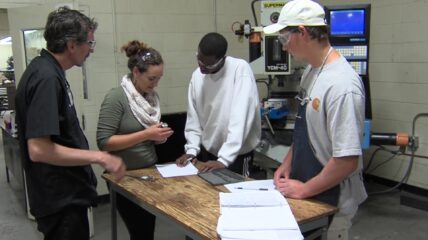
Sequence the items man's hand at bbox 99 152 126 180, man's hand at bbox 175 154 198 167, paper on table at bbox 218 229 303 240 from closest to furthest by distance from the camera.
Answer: paper on table at bbox 218 229 303 240, man's hand at bbox 99 152 126 180, man's hand at bbox 175 154 198 167

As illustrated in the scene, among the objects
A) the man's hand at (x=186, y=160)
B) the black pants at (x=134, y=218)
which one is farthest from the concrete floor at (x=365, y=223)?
the man's hand at (x=186, y=160)

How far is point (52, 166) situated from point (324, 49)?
114cm

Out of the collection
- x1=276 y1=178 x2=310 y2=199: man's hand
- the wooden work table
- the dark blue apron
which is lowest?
the wooden work table

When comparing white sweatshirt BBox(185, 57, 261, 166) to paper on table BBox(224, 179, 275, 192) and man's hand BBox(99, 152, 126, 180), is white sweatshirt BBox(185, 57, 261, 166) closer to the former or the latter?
paper on table BBox(224, 179, 275, 192)

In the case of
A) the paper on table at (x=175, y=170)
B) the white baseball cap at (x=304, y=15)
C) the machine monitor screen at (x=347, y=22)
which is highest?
the machine monitor screen at (x=347, y=22)

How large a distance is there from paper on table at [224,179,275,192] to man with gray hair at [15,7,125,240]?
507 mm

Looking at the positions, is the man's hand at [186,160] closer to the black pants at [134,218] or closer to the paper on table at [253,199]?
the black pants at [134,218]

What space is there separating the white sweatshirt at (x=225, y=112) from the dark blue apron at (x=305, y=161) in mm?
524

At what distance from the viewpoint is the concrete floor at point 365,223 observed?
3.23 m

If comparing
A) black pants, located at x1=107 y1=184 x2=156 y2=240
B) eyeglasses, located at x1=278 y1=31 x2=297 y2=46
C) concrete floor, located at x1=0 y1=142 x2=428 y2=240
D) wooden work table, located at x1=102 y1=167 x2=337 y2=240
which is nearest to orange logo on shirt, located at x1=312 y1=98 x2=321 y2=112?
eyeglasses, located at x1=278 y1=31 x2=297 y2=46

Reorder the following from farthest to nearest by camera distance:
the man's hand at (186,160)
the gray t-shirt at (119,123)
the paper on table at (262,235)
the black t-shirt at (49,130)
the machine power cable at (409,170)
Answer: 1. the machine power cable at (409,170)
2. the man's hand at (186,160)
3. the gray t-shirt at (119,123)
4. the black t-shirt at (49,130)
5. the paper on table at (262,235)

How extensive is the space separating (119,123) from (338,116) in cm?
108

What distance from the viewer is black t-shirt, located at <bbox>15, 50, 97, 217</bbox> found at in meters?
1.43

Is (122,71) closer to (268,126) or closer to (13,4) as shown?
(13,4)
